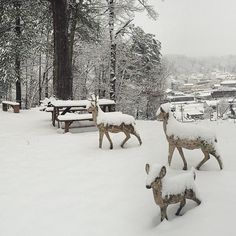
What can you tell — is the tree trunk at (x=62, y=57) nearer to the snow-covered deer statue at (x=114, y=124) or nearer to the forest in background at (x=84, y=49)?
the forest in background at (x=84, y=49)

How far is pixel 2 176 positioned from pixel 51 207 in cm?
212

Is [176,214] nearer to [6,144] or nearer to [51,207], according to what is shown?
[51,207]

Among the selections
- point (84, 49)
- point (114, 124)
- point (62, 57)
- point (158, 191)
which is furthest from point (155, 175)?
point (84, 49)

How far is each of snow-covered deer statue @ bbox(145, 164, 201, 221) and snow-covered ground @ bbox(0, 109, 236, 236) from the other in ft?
0.67

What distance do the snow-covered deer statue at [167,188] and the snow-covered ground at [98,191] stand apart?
0.21 metres

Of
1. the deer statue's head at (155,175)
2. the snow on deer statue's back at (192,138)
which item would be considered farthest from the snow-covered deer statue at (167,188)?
the snow on deer statue's back at (192,138)

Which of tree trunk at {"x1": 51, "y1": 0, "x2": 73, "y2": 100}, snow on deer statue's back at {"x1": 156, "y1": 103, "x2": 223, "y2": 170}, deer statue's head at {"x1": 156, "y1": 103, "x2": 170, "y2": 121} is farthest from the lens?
tree trunk at {"x1": 51, "y1": 0, "x2": 73, "y2": 100}

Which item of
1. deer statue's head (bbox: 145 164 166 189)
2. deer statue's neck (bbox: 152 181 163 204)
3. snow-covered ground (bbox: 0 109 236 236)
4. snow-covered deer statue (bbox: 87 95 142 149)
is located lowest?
snow-covered ground (bbox: 0 109 236 236)

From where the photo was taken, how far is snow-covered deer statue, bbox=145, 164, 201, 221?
4.85 m

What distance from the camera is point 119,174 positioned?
7.27 metres

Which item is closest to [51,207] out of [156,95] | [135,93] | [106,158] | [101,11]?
[106,158]

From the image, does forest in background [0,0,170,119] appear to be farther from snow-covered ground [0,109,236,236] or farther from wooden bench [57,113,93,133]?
snow-covered ground [0,109,236,236]

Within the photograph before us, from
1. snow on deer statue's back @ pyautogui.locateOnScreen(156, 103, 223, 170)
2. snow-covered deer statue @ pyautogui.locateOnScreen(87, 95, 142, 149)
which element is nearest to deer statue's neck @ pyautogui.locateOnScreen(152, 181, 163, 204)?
snow on deer statue's back @ pyautogui.locateOnScreen(156, 103, 223, 170)

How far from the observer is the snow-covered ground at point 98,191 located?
4.98 metres
